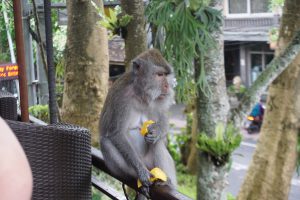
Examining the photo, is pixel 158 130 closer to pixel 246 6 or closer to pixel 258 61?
pixel 246 6

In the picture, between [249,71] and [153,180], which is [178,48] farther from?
[249,71]

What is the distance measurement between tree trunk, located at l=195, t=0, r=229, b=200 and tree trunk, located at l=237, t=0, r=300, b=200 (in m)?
1.93

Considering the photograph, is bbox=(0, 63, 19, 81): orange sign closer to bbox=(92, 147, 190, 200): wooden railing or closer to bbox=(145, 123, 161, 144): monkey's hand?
bbox=(145, 123, 161, 144): monkey's hand

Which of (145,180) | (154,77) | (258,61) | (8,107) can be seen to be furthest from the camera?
(258,61)

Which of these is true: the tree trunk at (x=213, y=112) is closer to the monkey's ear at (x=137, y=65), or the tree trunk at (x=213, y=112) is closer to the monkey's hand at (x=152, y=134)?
the monkey's ear at (x=137, y=65)

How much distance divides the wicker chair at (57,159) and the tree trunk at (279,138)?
3774 millimetres

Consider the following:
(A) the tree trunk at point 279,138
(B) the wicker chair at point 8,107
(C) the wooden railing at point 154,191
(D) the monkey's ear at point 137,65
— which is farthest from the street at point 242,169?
(C) the wooden railing at point 154,191

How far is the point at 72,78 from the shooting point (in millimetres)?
3955

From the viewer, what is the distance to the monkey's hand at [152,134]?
2.34 metres

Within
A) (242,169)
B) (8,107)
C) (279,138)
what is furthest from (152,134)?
(242,169)

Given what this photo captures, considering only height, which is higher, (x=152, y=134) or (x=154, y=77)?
(x=154, y=77)

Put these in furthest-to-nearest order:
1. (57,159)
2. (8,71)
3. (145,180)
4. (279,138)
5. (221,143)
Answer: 1. (279,138)
2. (8,71)
3. (221,143)
4. (145,180)
5. (57,159)

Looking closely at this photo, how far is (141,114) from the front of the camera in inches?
102

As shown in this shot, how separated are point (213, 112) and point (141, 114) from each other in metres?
0.88
